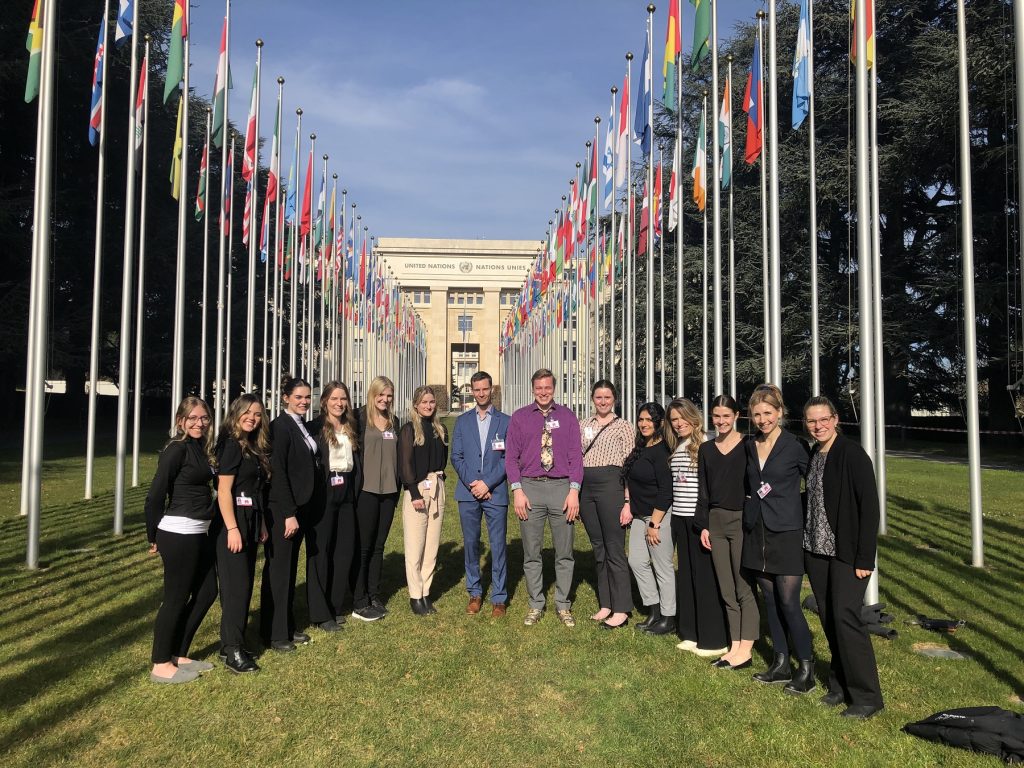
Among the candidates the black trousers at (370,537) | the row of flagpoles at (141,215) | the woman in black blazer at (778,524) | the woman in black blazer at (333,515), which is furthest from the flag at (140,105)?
the woman in black blazer at (778,524)

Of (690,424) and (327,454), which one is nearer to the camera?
(690,424)

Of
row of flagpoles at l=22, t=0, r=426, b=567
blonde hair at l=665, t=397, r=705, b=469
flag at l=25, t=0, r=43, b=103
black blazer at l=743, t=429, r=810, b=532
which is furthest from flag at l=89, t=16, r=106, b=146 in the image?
black blazer at l=743, t=429, r=810, b=532

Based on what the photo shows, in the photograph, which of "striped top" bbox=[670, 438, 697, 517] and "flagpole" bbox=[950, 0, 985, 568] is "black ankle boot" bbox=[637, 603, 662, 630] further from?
"flagpole" bbox=[950, 0, 985, 568]

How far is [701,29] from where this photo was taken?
12352 millimetres

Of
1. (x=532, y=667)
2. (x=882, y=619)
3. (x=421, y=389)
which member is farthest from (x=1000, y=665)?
(x=421, y=389)

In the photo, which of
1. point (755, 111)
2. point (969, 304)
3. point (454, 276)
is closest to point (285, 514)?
point (969, 304)

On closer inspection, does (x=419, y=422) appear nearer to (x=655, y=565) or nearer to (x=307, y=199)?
(x=655, y=565)

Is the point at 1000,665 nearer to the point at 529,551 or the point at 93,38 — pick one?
the point at 529,551

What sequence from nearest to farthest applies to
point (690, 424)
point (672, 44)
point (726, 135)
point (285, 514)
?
point (285, 514) → point (690, 424) → point (672, 44) → point (726, 135)

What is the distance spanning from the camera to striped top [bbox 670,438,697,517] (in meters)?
6.17

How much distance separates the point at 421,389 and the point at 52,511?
9.56 m

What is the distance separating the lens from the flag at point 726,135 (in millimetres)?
13909

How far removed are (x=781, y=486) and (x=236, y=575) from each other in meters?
3.87

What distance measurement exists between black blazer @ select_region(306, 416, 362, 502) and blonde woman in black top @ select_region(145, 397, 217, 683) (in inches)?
48.5
